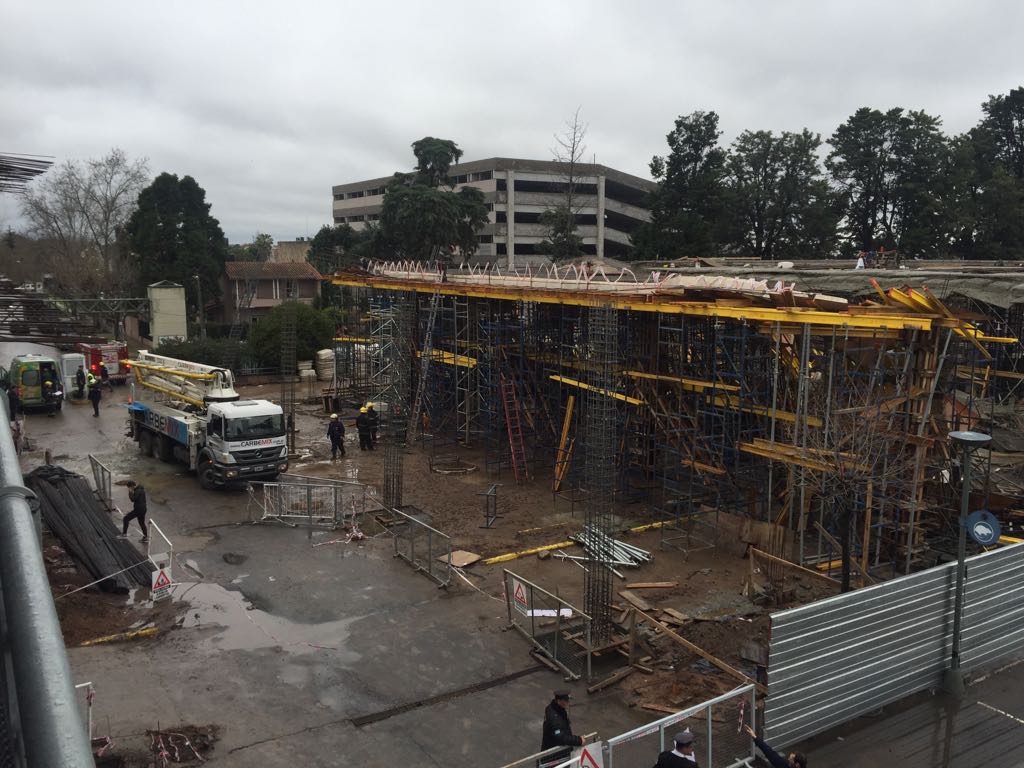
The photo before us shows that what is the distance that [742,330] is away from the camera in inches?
671

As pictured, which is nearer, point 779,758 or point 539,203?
point 779,758

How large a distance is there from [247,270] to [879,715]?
5668 cm

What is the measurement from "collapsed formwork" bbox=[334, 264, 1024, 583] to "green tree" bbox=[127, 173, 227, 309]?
3278 cm

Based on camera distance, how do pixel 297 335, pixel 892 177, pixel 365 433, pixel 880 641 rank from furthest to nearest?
pixel 892 177
pixel 297 335
pixel 365 433
pixel 880 641

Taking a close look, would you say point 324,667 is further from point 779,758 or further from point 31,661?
point 31,661

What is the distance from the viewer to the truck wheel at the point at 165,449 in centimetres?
2436

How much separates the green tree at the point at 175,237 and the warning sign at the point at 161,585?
139 feet

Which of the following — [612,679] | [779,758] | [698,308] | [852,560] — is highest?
[698,308]

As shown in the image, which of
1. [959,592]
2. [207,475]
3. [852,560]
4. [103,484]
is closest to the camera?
[959,592]

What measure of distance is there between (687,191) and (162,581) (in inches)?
1562

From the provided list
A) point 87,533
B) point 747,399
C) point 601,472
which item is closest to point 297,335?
point 87,533

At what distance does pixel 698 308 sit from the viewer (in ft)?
56.4

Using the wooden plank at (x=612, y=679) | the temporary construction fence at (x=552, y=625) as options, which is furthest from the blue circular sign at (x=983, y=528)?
the temporary construction fence at (x=552, y=625)

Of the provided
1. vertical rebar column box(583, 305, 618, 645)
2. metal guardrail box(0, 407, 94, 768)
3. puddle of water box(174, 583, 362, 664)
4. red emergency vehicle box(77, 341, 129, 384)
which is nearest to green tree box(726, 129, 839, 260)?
vertical rebar column box(583, 305, 618, 645)
